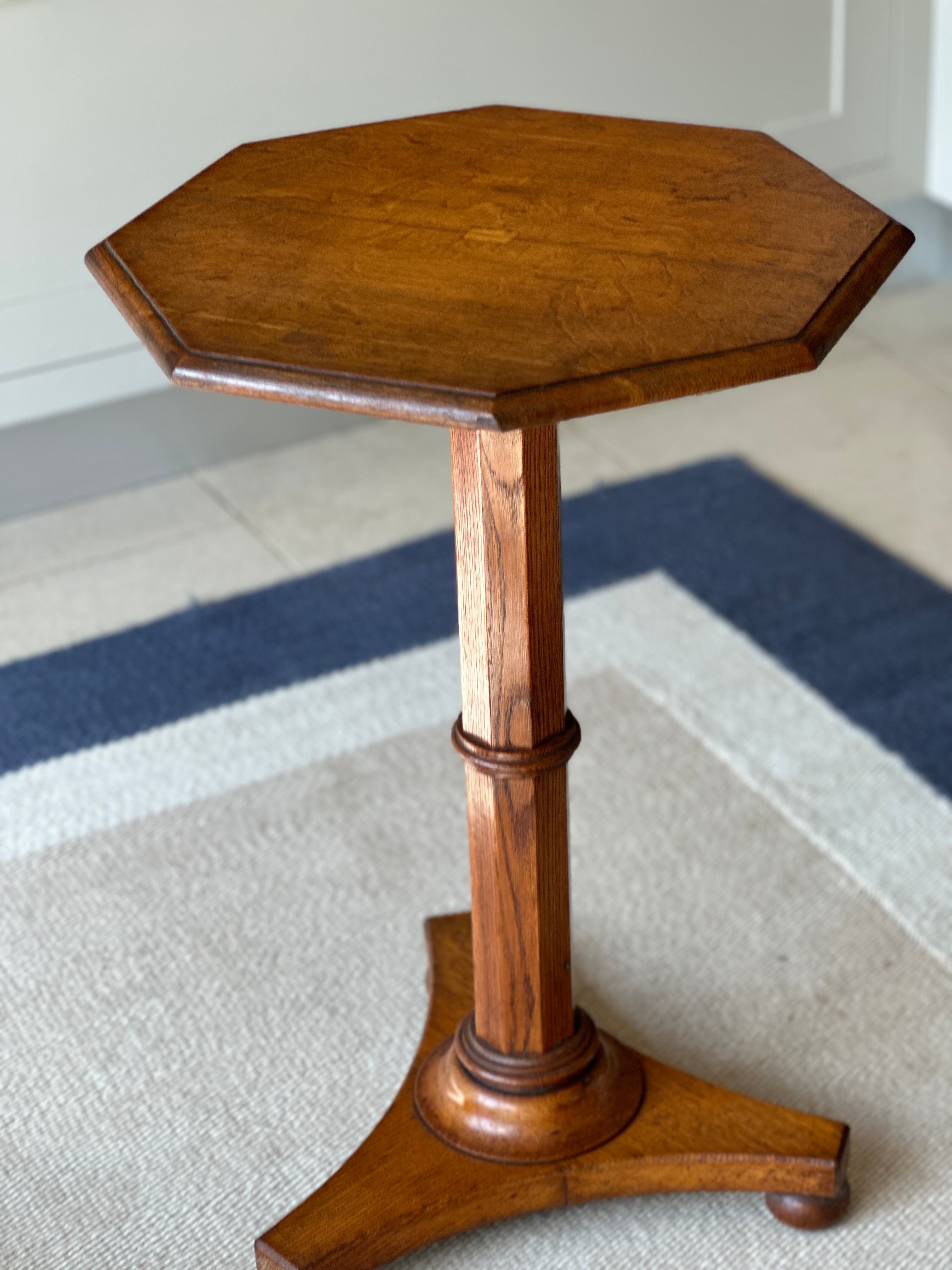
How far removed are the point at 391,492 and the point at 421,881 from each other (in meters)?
0.85

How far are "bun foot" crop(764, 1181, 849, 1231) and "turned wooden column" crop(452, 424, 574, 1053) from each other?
0.65 feet

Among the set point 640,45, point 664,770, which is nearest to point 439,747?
point 664,770

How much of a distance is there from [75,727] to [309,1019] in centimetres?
55

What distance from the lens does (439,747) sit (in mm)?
1622

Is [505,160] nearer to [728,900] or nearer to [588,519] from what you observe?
[728,900]

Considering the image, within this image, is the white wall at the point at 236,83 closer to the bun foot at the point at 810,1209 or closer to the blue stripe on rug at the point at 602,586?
the blue stripe on rug at the point at 602,586

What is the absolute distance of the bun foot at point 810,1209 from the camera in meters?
1.08

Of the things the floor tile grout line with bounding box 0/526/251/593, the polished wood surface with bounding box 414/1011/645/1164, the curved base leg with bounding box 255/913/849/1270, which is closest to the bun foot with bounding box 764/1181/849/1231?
the curved base leg with bounding box 255/913/849/1270

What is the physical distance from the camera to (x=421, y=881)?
1.45m

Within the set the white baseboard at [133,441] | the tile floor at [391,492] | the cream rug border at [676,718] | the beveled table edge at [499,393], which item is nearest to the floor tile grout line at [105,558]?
the tile floor at [391,492]

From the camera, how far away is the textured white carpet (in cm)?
112

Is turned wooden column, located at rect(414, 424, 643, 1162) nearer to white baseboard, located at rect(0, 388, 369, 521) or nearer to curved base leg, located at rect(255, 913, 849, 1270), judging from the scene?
curved base leg, located at rect(255, 913, 849, 1270)

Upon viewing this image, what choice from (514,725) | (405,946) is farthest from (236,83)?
(514,725)

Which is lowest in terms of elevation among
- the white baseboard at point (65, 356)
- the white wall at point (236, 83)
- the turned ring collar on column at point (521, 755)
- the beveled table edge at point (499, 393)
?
the white baseboard at point (65, 356)
